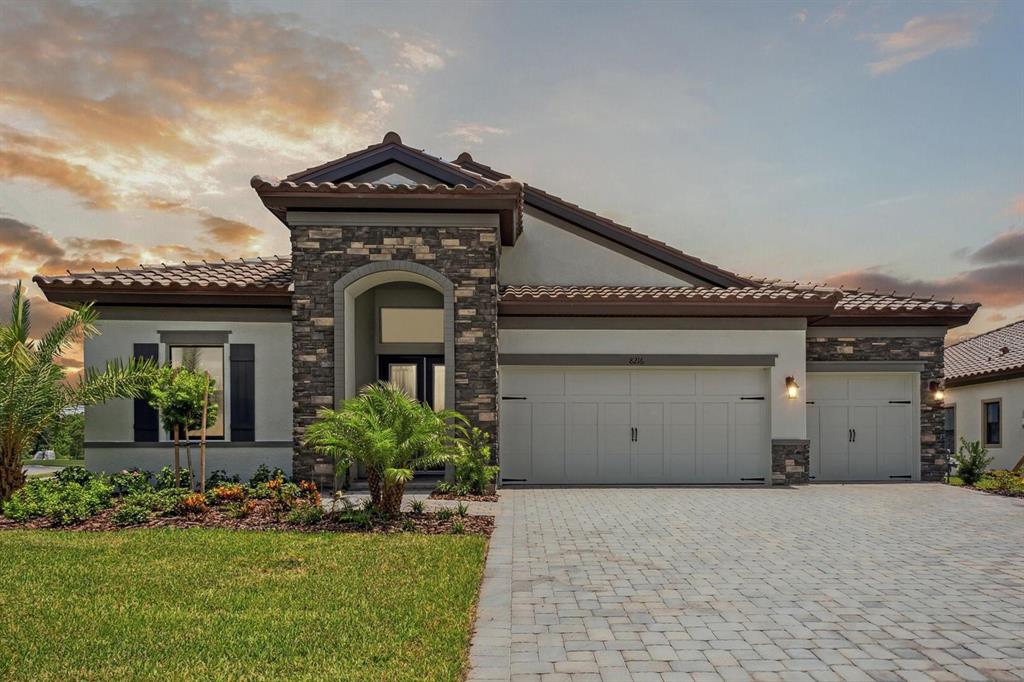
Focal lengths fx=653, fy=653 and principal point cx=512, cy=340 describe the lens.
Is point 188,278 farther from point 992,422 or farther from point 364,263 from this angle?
point 992,422

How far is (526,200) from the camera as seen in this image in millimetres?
15938

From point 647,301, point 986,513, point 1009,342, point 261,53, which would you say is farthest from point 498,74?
point 1009,342

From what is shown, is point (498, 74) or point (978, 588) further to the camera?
point (498, 74)

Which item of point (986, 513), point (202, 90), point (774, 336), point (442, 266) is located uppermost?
point (202, 90)

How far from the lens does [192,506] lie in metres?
10.3

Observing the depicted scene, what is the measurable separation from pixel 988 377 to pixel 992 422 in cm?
138

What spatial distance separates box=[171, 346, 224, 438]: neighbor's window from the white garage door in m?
13.0

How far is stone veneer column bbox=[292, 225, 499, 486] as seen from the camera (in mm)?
12688

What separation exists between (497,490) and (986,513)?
859 centimetres

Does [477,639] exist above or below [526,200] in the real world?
below

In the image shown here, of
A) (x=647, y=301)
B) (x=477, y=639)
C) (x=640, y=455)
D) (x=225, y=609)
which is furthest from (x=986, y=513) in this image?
(x=225, y=609)

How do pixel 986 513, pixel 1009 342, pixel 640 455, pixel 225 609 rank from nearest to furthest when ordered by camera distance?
pixel 225 609
pixel 986 513
pixel 640 455
pixel 1009 342

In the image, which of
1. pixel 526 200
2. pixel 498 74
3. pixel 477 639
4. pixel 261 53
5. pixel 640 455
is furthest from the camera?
pixel 526 200

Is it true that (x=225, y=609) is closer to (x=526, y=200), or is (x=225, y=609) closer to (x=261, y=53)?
(x=261, y=53)
